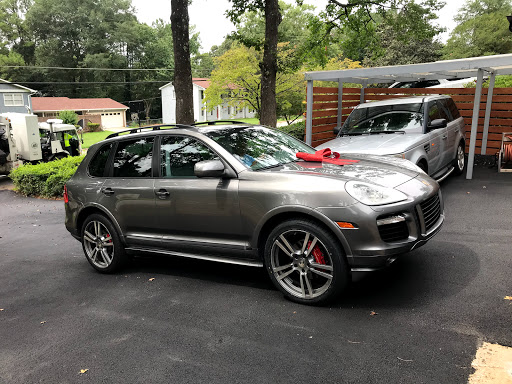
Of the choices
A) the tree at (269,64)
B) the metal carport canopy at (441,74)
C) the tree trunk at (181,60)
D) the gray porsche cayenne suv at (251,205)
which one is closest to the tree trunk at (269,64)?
the tree at (269,64)

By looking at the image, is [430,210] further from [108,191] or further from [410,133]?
[410,133]

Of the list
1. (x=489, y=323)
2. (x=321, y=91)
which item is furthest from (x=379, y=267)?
(x=321, y=91)

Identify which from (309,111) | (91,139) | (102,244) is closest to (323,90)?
(309,111)

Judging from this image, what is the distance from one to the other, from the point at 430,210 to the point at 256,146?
193 centimetres

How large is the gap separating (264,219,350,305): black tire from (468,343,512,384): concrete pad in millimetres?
1166

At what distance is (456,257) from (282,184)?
2418 millimetres

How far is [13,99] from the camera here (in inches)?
1914

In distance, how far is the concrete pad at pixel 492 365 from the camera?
2.73 metres

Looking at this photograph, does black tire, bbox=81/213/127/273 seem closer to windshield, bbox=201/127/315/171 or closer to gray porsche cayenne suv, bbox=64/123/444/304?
gray porsche cayenne suv, bbox=64/123/444/304

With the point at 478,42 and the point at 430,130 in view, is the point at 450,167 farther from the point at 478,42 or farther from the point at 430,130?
the point at 478,42

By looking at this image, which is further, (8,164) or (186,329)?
(8,164)

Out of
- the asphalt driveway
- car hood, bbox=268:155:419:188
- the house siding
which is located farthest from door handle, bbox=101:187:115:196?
the house siding

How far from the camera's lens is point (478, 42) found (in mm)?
39969

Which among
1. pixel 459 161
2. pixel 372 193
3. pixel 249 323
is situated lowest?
pixel 249 323
